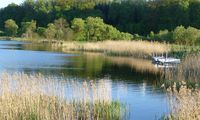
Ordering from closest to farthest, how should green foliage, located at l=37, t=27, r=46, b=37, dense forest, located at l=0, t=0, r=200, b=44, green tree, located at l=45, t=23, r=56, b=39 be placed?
1. dense forest, located at l=0, t=0, r=200, b=44
2. green tree, located at l=45, t=23, r=56, b=39
3. green foliage, located at l=37, t=27, r=46, b=37

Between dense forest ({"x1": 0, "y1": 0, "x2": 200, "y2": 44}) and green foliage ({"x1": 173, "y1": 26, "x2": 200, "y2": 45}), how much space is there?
0.09 meters

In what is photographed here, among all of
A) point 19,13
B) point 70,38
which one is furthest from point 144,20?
point 19,13

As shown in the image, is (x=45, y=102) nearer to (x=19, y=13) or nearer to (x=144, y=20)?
(x=144, y=20)

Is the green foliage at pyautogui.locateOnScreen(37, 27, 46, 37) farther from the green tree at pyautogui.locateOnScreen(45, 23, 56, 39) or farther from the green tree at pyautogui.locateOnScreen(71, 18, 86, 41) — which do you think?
the green tree at pyautogui.locateOnScreen(71, 18, 86, 41)

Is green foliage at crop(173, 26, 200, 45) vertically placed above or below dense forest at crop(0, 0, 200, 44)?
below

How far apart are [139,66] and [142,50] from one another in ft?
20.8

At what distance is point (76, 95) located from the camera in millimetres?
11008

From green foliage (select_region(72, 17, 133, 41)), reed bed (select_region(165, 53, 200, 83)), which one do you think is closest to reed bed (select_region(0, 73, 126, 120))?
reed bed (select_region(165, 53, 200, 83))

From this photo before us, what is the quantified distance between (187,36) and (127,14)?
34.8 m

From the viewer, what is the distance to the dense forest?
56.2 m

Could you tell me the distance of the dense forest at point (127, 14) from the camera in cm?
5616

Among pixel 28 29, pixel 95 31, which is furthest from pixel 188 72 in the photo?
pixel 28 29

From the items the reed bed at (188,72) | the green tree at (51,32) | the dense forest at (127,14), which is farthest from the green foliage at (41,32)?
the reed bed at (188,72)

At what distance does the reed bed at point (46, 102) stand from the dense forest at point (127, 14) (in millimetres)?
27756
